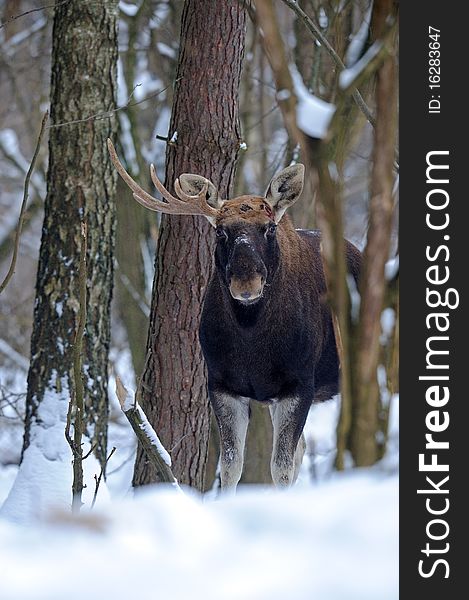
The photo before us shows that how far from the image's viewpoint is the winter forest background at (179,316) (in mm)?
2916

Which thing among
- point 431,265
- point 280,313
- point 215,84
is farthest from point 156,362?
point 431,265

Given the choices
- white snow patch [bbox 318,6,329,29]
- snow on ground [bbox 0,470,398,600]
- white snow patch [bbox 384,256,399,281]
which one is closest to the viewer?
snow on ground [bbox 0,470,398,600]

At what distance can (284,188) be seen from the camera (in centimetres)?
580

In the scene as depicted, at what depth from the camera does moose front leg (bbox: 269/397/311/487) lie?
5863 mm

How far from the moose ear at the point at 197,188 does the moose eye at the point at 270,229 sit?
0.35 m

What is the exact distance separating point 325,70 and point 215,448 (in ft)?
12.0

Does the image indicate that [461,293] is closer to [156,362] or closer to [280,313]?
[280,313]

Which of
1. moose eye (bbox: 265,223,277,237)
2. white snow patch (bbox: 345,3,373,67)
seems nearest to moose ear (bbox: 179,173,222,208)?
moose eye (bbox: 265,223,277,237)

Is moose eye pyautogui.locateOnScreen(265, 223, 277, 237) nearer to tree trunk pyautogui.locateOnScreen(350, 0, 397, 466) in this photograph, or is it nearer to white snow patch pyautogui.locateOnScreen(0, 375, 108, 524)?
white snow patch pyautogui.locateOnScreen(0, 375, 108, 524)

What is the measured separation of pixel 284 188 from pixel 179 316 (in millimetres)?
1198

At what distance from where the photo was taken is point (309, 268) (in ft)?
20.6

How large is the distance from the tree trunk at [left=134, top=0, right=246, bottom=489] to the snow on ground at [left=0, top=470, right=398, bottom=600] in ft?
10.8

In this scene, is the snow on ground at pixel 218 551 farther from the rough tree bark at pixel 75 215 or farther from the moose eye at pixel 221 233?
the rough tree bark at pixel 75 215

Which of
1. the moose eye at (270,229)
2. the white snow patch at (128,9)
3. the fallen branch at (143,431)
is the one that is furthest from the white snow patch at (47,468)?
the white snow patch at (128,9)
